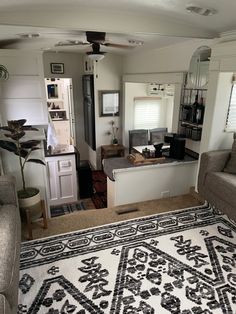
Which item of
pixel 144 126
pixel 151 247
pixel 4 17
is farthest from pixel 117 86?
pixel 151 247

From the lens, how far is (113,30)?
7.80ft

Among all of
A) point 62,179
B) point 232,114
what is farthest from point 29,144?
point 232,114

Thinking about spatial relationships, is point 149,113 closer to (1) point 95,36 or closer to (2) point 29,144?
(1) point 95,36

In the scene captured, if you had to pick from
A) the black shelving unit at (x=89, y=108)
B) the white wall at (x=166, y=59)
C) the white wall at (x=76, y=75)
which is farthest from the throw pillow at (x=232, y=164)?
the white wall at (x=76, y=75)

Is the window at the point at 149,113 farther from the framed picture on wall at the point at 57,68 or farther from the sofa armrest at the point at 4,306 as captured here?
the sofa armrest at the point at 4,306

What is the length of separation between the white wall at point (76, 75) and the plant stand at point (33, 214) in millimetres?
3938

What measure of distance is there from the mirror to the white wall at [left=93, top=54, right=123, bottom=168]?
98.5 inches

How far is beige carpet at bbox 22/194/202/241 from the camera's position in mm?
2565

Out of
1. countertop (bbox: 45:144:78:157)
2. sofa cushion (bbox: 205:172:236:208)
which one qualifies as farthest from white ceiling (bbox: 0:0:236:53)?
countertop (bbox: 45:144:78:157)

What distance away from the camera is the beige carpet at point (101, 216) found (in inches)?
101

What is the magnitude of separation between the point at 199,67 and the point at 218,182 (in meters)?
1.52

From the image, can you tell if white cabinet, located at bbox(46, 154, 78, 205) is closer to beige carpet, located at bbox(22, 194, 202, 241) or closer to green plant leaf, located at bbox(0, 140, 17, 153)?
beige carpet, located at bbox(22, 194, 202, 241)

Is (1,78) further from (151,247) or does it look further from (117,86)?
(151,247)

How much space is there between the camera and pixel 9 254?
5.22ft
